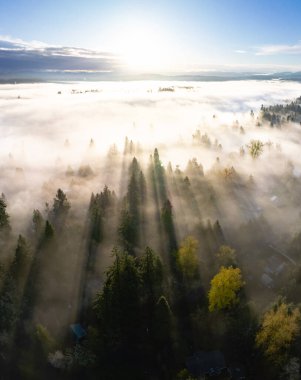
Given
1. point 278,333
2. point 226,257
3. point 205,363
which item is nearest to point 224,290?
point 278,333

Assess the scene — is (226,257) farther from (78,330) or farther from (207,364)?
(78,330)

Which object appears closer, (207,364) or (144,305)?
(207,364)

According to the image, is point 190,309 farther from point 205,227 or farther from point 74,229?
point 74,229

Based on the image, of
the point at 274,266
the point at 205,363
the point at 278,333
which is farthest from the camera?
the point at 274,266

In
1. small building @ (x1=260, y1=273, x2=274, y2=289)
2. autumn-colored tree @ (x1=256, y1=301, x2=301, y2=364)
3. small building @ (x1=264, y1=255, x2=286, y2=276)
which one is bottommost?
small building @ (x1=260, y1=273, x2=274, y2=289)

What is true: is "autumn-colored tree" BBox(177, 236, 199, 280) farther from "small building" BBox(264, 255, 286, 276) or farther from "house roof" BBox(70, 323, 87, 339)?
"house roof" BBox(70, 323, 87, 339)

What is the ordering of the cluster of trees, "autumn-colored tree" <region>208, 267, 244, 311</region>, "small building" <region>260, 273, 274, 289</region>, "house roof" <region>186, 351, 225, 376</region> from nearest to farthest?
1. "house roof" <region>186, 351, 225, 376</region>
2. the cluster of trees
3. "autumn-colored tree" <region>208, 267, 244, 311</region>
4. "small building" <region>260, 273, 274, 289</region>

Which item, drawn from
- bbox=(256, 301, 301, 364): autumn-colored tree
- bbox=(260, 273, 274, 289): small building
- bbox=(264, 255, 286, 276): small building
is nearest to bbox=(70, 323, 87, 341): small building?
bbox=(256, 301, 301, 364): autumn-colored tree

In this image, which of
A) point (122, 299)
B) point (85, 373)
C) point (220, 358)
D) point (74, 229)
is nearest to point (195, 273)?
point (220, 358)

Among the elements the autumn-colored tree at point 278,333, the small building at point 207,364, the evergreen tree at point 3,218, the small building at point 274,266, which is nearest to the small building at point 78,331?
the small building at point 207,364
